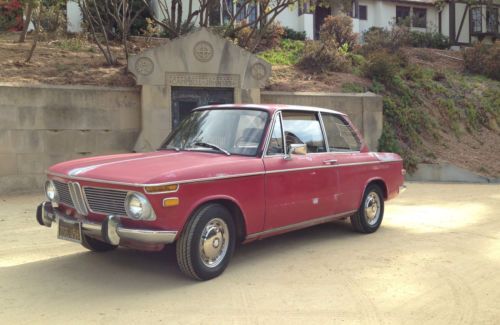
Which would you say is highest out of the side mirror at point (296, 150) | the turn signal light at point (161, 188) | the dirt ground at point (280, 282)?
the side mirror at point (296, 150)

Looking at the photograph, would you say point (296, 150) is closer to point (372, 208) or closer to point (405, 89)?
point (372, 208)

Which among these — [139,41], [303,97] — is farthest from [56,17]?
[303,97]

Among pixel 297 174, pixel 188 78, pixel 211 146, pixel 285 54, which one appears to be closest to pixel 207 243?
pixel 211 146

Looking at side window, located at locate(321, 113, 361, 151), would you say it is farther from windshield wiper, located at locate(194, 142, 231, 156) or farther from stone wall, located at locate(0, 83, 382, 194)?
stone wall, located at locate(0, 83, 382, 194)

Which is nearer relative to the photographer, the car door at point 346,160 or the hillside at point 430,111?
the car door at point 346,160

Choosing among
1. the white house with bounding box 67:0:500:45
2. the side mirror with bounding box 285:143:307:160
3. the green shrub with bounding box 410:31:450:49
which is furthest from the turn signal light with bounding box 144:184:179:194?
the white house with bounding box 67:0:500:45

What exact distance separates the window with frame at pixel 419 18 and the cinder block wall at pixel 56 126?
22783 mm

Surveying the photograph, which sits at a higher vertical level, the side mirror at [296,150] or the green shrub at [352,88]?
the green shrub at [352,88]

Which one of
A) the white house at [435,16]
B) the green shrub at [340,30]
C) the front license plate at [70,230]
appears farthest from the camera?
the white house at [435,16]

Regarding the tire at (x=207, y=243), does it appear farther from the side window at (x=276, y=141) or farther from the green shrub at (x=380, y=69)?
the green shrub at (x=380, y=69)

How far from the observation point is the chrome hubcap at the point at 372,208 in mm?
6926

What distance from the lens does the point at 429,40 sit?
26.5 meters

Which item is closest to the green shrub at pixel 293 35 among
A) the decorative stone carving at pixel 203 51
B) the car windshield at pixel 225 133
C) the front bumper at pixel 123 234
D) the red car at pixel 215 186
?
the decorative stone carving at pixel 203 51

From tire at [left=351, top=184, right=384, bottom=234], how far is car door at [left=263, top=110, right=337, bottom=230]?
0.80 metres
